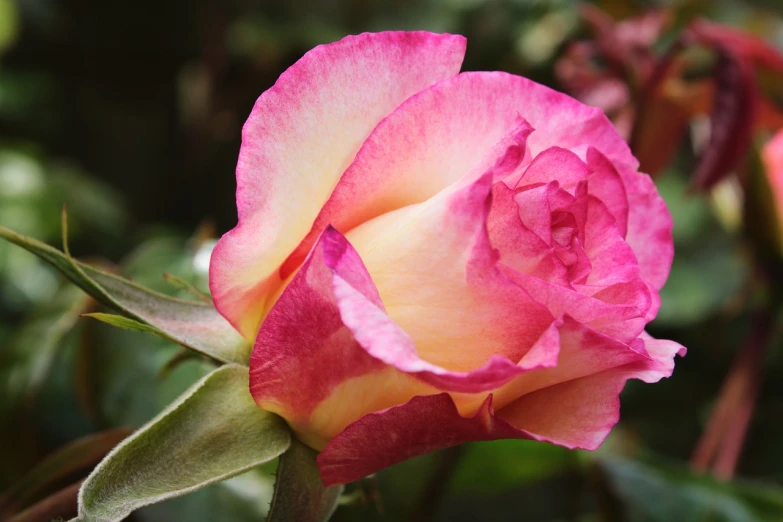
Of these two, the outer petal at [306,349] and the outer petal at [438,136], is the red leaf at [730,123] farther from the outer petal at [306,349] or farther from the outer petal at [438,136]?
the outer petal at [306,349]

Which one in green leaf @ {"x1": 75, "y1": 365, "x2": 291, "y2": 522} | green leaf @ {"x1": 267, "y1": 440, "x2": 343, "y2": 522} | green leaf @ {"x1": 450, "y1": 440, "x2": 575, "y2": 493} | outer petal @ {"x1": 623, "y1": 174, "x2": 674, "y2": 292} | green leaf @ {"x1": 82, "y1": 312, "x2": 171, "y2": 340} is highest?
outer petal @ {"x1": 623, "y1": 174, "x2": 674, "y2": 292}

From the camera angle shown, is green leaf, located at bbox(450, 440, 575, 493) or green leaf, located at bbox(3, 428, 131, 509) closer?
green leaf, located at bbox(3, 428, 131, 509)

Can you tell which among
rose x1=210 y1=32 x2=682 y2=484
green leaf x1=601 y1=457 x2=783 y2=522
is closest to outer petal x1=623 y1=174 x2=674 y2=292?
rose x1=210 y1=32 x2=682 y2=484

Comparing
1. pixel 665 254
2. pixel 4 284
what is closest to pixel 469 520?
pixel 665 254

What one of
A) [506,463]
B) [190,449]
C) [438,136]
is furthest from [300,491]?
[506,463]

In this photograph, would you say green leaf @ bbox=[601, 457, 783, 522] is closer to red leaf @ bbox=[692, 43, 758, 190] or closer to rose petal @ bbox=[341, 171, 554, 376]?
red leaf @ bbox=[692, 43, 758, 190]

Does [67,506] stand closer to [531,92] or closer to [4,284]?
[531,92]

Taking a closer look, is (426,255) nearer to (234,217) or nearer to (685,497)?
(685,497)
